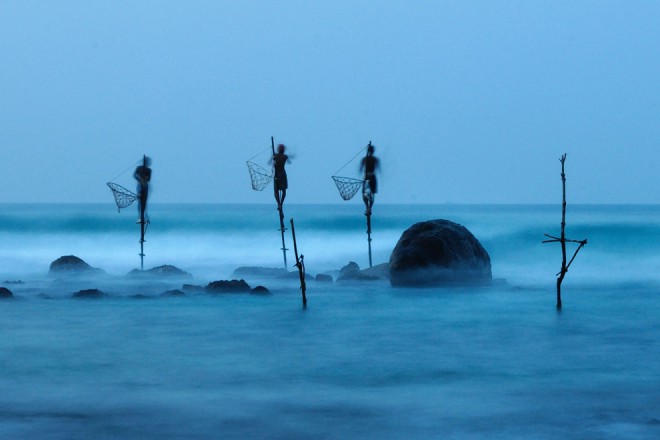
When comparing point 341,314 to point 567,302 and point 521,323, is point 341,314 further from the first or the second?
point 567,302

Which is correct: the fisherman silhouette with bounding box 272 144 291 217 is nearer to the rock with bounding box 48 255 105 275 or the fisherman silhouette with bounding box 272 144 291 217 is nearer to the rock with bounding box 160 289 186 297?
the rock with bounding box 160 289 186 297

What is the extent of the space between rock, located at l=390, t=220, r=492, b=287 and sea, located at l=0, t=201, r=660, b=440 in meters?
0.44

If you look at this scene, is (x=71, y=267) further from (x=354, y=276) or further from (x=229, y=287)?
(x=354, y=276)

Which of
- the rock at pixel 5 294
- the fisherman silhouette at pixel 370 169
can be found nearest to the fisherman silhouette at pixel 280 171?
the fisherman silhouette at pixel 370 169

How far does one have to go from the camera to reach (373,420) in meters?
10.5

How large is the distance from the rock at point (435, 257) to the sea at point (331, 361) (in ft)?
1.43

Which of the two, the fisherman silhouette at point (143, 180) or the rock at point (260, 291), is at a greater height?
the fisherman silhouette at point (143, 180)

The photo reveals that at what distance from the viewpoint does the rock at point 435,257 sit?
22844 mm

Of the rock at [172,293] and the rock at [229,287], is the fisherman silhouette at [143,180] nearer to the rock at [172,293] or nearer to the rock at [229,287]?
the rock at [172,293]

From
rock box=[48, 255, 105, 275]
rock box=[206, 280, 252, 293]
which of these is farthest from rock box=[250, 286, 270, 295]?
rock box=[48, 255, 105, 275]

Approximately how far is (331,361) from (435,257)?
29.0 ft

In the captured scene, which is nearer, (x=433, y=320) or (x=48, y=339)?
(x=48, y=339)

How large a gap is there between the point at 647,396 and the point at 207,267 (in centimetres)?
2830

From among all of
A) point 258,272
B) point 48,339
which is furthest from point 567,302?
point 48,339
